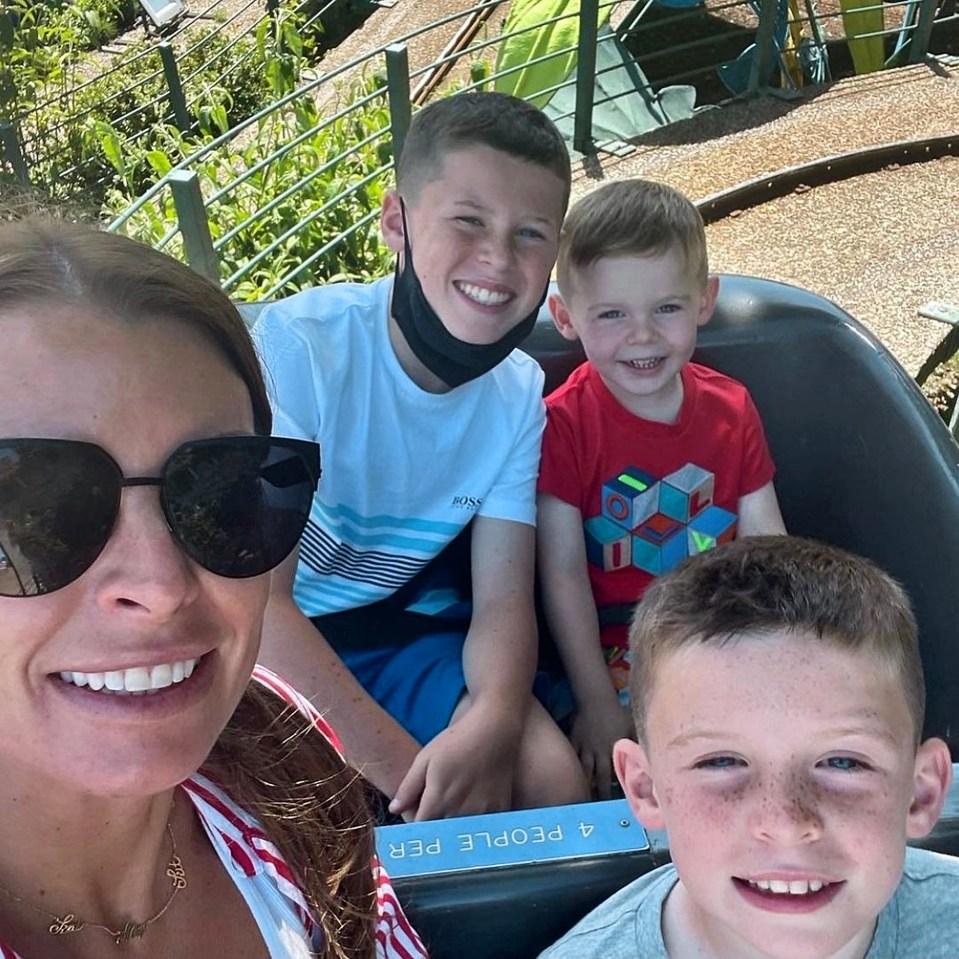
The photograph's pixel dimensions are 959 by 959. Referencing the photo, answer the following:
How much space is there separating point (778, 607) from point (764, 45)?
17.0 feet

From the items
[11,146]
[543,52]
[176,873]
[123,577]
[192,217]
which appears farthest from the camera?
[543,52]

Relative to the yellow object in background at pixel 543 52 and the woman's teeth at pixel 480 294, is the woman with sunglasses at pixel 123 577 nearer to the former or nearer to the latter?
the woman's teeth at pixel 480 294

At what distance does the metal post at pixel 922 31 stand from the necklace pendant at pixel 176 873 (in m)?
6.24

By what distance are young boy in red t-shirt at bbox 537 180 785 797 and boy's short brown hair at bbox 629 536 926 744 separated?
64 cm

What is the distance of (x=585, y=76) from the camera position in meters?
5.33

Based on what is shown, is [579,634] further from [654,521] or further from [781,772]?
[781,772]

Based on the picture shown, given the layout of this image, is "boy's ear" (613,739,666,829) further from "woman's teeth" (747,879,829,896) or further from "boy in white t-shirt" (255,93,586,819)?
"boy in white t-shirt" (255,93,586,819)

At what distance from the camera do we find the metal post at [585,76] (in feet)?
16.8

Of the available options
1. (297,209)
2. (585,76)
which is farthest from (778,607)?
(585,76)

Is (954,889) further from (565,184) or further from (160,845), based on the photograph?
(565,184)

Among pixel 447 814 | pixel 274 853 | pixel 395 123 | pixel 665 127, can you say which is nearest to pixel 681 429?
pixel 447 814

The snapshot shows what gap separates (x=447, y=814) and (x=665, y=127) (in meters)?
4.84

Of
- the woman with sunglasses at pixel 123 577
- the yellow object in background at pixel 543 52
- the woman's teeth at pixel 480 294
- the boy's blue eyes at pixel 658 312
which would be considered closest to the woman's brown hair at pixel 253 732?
the woman with sunglasses at pixel 123 577

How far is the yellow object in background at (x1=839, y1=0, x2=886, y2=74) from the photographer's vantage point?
20.8ft
